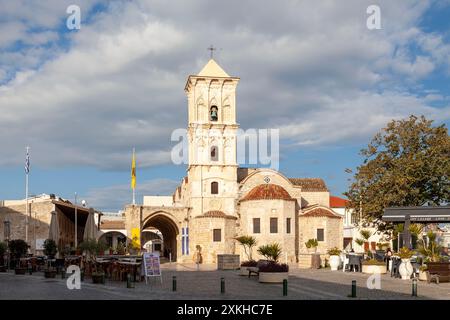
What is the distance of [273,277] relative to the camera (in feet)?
79.4

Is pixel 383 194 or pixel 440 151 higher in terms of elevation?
pixel 440 151

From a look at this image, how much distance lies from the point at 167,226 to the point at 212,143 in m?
13.0

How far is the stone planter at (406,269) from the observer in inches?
1041

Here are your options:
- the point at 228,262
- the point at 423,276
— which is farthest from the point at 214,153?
the point at 423,276

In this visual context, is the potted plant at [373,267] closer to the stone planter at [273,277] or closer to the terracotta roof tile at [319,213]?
the stone planter at [273,277]

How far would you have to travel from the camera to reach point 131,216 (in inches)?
2096

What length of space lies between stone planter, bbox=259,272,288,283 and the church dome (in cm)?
2605

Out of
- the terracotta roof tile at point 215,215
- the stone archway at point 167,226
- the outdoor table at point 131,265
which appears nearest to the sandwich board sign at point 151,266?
the outdoor table at point 131,265

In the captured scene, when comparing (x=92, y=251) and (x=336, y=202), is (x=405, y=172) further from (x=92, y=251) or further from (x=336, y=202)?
(x=336, y=202)

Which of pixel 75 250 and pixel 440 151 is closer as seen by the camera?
pixel 75 250
